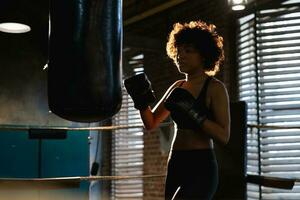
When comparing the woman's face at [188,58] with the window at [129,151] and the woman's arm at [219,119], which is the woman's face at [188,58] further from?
the window at [129,151]

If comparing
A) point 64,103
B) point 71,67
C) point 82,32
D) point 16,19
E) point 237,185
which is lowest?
point 237,185

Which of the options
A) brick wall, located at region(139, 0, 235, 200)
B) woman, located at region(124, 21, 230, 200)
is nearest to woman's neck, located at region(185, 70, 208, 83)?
woman, located at region(124, 21, 230, 200)

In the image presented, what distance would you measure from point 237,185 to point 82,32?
3.63 ft

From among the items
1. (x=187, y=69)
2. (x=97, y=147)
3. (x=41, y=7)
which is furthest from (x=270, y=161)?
(x=97, y=147)

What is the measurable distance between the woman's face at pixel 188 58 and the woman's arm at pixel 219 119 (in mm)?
123

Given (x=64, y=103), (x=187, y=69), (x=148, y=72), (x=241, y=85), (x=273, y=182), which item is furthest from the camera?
(x=148, y=72)

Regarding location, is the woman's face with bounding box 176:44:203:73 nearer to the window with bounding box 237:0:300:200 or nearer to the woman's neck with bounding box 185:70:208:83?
the woman's neck with bounding box 185:70:208:83

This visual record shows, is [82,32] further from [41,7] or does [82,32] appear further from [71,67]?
[41,7]

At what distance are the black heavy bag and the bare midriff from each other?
0.30m

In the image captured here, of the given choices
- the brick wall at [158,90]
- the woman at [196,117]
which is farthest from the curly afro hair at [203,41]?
the brick wall at [158,90]

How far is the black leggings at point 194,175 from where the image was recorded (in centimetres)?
183

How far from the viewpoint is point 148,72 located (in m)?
5.52

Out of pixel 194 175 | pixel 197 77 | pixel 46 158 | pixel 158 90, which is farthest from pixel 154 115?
pixel 158 90

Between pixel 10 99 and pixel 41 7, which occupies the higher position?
pixel 41 7
